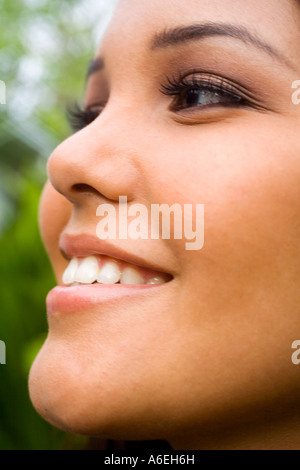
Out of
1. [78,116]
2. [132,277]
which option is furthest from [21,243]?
[132,277]

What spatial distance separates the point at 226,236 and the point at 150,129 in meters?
0.32

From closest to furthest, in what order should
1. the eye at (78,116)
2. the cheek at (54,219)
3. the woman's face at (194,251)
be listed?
1. the woman's face at (194,251)
2. the cheek at (54,219)
3. the eye at (78,116)

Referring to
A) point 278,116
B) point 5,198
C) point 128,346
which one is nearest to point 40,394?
point 128,346

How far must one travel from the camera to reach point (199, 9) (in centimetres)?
123

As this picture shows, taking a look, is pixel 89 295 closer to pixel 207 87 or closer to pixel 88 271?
pixel 88 271

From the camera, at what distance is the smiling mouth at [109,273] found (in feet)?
3.88

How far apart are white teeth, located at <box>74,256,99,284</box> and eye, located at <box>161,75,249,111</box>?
414 millimetres

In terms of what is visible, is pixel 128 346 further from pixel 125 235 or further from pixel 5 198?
pixel 5 198

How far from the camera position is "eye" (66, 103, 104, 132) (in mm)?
1705

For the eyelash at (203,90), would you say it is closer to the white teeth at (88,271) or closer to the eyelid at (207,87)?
the eyelid at (207,87)

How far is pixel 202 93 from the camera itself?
1.27 meters

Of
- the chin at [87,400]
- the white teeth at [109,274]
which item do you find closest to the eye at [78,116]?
the white teeth at [109,274]

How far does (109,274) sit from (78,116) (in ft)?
2.64

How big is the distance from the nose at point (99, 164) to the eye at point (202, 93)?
141 mm
